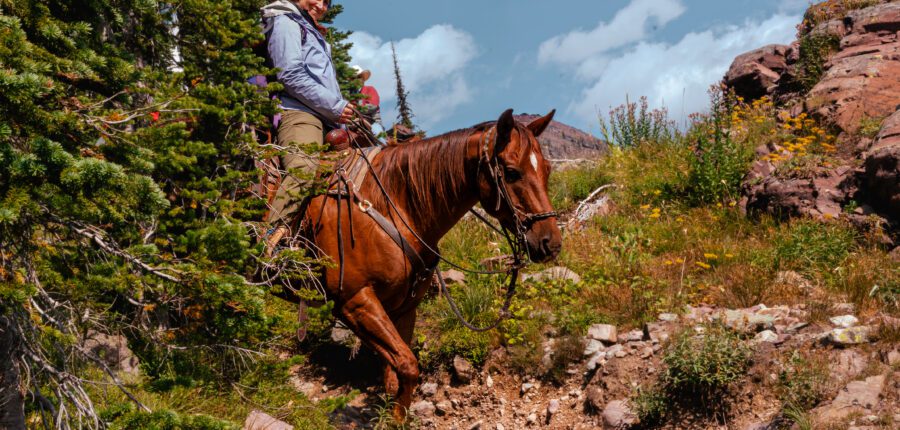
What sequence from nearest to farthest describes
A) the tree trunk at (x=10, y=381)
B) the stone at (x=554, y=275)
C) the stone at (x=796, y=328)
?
the tree trunk at (x=10, y=381), the stone at (x=796, y=328), the stone at (x=554, y=275)

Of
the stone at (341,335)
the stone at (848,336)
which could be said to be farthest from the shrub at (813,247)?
the stone at (341,335)

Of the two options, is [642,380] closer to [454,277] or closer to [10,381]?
[454,277]

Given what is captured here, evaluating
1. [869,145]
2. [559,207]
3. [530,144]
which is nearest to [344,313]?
[530,144]

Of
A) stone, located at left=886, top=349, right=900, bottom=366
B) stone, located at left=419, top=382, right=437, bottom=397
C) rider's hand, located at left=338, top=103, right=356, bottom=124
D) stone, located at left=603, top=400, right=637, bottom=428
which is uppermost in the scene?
rider's hand, located at left=338, top=103, right=356, bottom=124

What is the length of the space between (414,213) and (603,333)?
265cm

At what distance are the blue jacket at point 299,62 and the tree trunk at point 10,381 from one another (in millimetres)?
3058

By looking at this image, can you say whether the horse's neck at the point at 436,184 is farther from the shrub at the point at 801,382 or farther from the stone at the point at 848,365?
the stone at the point at 848,365

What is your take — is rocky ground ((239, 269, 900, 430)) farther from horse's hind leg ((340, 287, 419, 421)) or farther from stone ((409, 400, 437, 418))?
horse's hind leg ((340, 287, 419, 421))

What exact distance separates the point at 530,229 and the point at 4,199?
329 cm

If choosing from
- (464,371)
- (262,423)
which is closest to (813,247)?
(464,371)

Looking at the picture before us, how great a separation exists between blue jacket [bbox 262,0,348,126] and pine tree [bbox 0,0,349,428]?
3.92 ft

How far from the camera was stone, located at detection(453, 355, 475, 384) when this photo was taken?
724 cm

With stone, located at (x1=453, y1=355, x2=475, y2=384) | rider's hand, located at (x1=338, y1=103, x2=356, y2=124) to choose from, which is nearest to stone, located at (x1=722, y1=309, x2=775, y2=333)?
stone, located at (x1=453, y1=355, x2=475, y2=384)

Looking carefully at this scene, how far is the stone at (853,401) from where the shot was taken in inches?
187
